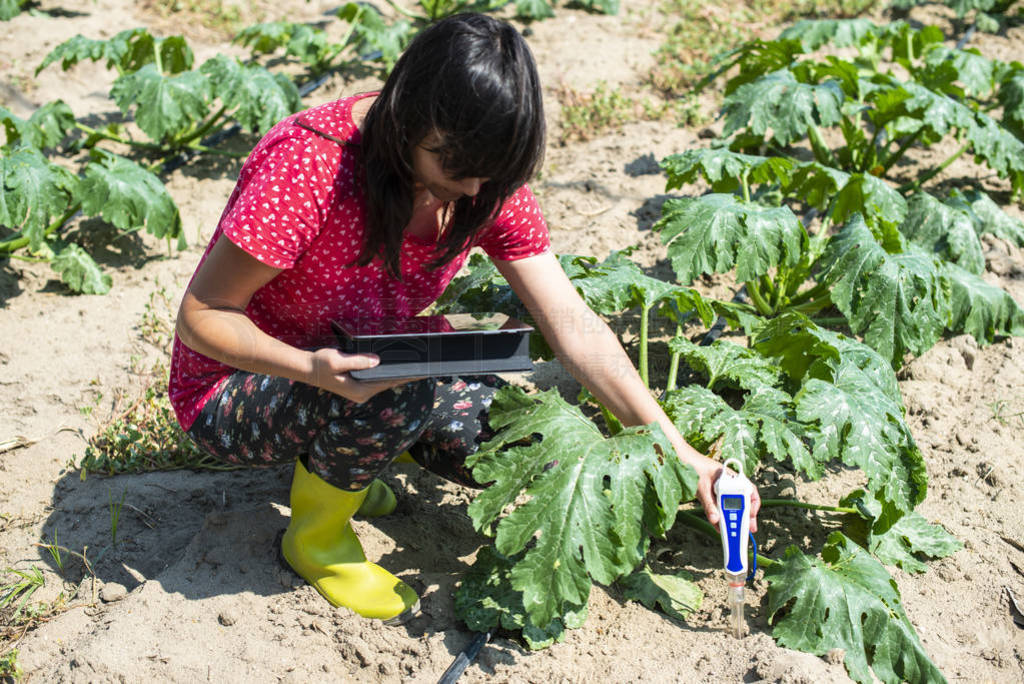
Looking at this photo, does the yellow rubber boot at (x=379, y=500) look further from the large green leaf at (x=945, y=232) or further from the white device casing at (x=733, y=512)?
the large green leaf at (x=945, y=232)

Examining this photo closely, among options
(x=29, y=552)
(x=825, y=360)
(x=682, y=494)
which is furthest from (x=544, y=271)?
(x=29, y=552)

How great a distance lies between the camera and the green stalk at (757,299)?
3393mm

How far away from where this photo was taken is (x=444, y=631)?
2336 mm

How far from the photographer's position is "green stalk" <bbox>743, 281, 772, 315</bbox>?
3393mm

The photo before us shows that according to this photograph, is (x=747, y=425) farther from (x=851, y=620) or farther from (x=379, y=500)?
(x=379, y=500)

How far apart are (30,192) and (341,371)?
2170 mm

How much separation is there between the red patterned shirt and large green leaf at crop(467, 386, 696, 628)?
444mm

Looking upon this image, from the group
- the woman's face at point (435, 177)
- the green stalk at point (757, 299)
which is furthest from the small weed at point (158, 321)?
the green stalk at point (757, 299)

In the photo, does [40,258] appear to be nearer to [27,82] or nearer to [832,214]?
[27,82]

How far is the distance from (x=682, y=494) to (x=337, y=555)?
0.88 metres

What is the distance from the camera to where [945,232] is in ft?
12.5

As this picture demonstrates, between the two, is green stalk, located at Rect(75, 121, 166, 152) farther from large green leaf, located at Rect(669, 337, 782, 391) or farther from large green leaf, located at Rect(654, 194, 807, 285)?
large green leaf, located at Rect(669, 337, 782, 391)

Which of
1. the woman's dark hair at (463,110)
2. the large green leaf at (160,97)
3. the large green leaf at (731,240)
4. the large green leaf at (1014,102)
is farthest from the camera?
the large green leaf at (1014,102)

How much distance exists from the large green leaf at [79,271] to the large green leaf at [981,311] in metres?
3.16
